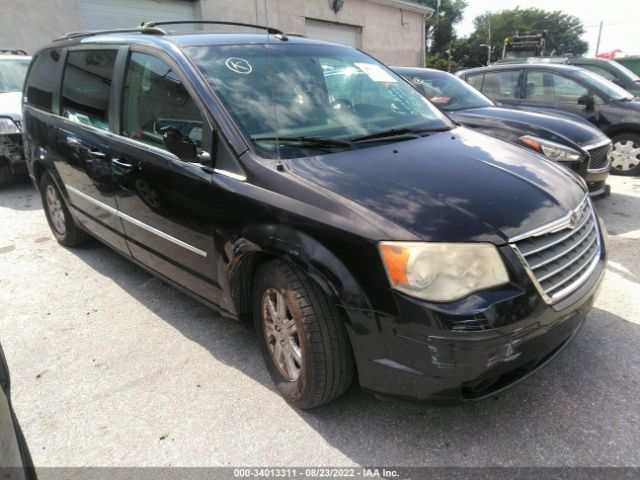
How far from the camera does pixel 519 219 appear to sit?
2.01 metres

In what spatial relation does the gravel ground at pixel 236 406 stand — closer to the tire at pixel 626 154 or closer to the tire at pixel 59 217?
the tire at pixel 59 217

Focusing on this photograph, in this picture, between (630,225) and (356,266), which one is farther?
(630,225)

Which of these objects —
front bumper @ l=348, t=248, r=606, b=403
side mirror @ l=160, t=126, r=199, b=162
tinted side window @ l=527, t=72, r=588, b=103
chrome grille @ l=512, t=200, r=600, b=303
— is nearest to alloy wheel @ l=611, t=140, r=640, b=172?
tinted side window @ l=527, t=72, r=588, b=103

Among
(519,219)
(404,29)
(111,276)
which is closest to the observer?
(519,219)

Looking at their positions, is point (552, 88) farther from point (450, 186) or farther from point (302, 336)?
point (302, 336)

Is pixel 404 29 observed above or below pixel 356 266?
above

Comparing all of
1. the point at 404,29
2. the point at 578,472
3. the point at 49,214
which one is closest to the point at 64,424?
the point at 578,472

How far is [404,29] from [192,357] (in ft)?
80.6

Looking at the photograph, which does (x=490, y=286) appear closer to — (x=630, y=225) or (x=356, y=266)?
(x=356, y=266)

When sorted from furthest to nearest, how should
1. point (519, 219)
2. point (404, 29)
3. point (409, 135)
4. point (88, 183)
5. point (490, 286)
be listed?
point (404, 29) < point (88, 183) < point (409, 135) < point (519, 219) < point (490, 286)

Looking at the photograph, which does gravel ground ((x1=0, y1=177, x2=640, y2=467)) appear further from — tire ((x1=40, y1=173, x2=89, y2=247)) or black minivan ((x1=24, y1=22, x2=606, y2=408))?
tire ((x1=40, y1=173, x2=89, y2=247))

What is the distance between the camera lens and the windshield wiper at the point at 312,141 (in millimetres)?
2389

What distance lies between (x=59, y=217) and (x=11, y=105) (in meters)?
3.53

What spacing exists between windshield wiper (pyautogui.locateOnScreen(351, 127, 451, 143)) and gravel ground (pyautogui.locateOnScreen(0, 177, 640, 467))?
136 centimetres
